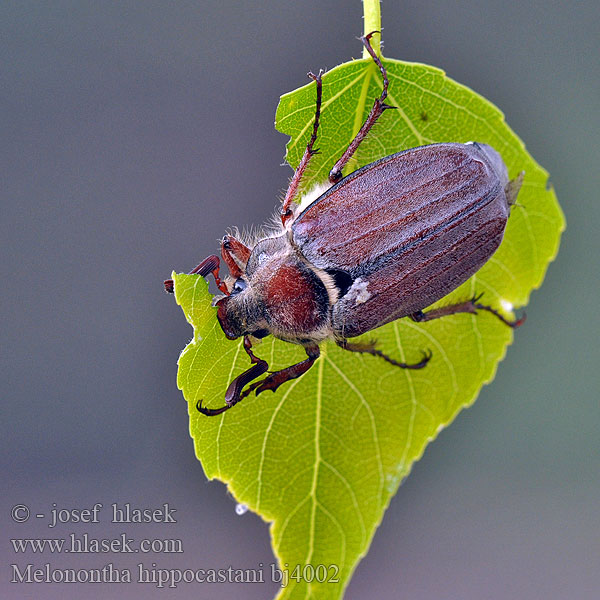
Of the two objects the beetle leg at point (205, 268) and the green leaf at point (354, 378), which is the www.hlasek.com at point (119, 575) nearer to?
the green leaf at point (354, 378)

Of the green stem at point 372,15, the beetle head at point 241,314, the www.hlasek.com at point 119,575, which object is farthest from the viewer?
the www.hlasek.com at point 119,575

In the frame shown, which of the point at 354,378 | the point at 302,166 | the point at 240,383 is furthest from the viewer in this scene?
the point at 354,378

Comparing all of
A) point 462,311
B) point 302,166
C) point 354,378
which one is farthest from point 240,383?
point 462,311

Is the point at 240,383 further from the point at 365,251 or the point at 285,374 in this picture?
the point at 365,251

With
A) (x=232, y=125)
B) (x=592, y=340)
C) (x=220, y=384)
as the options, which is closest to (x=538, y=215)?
(x=220, y=384)

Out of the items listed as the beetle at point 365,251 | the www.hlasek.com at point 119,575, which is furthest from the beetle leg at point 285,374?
the www.hlasek.com at point 119,575

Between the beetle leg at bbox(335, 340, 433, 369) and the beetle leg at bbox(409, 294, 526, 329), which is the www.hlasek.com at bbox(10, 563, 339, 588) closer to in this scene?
the beetle leg at bbox(335, 340, 433, 369)
